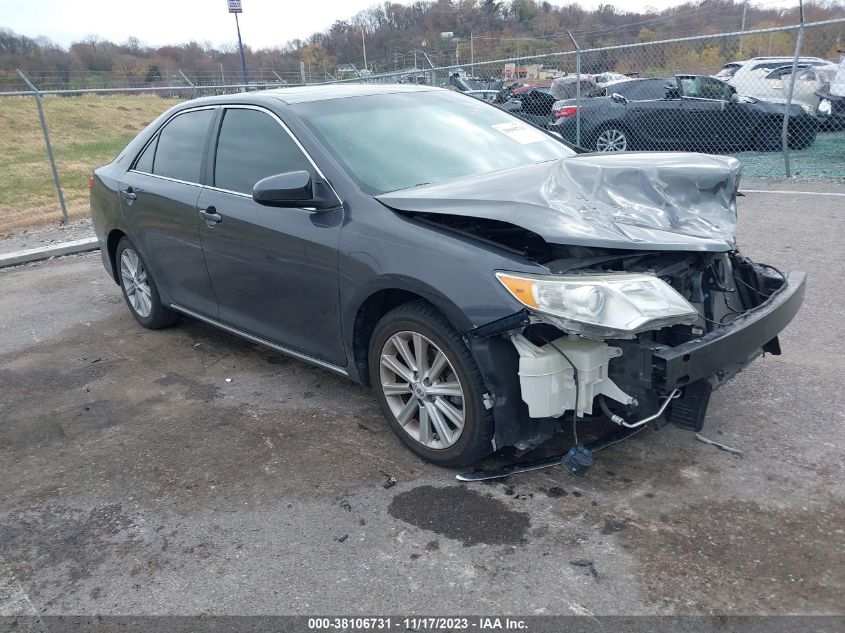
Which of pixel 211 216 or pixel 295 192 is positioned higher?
pixel 295 192

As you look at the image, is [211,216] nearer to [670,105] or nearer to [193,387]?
[193,387]

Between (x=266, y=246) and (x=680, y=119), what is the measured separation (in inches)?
394

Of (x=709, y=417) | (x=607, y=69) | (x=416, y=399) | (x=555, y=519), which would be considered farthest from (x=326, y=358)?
(x=607, y=69)

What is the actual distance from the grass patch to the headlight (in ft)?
39.8

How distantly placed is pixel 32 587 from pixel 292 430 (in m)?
1.44

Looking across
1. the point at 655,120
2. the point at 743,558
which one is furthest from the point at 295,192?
the point at 655,120

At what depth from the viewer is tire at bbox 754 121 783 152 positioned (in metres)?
12.4

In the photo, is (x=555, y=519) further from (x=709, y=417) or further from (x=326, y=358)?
(x=326, y=358)

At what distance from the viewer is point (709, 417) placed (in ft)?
12.1

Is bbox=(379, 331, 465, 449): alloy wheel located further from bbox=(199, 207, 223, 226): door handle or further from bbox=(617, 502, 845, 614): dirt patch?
bbox=(199, 207, 223, 226): door handle

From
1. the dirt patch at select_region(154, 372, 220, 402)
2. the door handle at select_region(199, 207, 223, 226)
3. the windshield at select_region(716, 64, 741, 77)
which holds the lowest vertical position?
the dirt patch at select_region(154, 372, 220, 402)

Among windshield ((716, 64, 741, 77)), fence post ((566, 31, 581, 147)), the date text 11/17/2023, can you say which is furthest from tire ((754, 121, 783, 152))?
the date text 11/17/2023

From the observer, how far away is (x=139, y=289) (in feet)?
18.4

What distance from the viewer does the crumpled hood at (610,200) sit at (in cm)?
295
